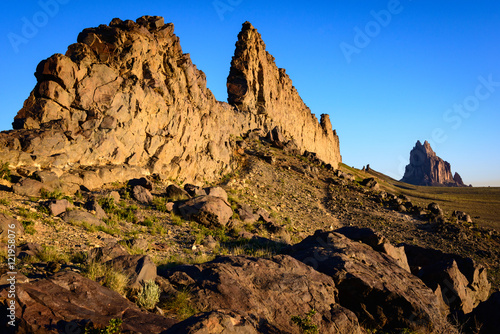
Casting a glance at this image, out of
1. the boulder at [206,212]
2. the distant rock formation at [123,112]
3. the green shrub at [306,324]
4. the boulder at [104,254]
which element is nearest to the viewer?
the green shrub at [306,324]

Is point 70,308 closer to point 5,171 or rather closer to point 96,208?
point 96,208

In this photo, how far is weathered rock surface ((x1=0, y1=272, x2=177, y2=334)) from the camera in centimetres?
525

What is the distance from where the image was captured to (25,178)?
15336 millimetres

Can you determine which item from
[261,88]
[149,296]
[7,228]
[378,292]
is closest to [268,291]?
[149,296]

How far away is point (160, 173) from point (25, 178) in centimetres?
1001

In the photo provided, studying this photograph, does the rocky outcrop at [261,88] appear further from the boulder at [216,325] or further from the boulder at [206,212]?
the boulder at [216,325]

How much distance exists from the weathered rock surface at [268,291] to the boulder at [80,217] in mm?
6634

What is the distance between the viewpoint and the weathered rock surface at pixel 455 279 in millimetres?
13562

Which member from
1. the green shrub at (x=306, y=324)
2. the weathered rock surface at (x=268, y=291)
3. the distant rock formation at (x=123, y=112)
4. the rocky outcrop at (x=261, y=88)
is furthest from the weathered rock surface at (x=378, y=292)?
the rocky outcrop at (x=261, y=88)

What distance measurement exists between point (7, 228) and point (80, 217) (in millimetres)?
3530

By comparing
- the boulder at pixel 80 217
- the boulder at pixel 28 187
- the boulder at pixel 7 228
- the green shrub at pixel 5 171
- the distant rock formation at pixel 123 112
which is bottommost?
the boulder at pixel 7 228

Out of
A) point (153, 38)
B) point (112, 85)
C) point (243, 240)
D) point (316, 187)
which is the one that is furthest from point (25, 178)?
point (316, 187)

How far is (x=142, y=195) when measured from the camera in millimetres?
19547

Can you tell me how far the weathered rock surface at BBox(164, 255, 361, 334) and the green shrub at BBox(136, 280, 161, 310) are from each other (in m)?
0.94
